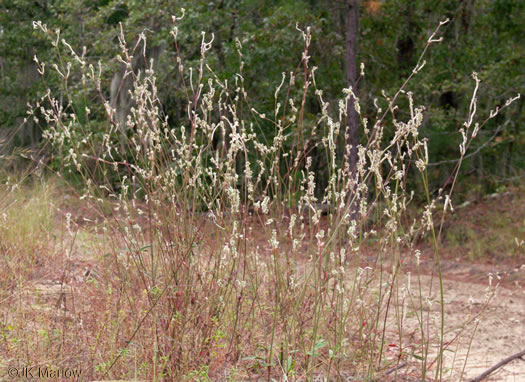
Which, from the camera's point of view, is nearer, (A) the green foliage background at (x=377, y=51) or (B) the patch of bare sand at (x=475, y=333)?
(B) the patch of bare sand at (x=475, y=333)

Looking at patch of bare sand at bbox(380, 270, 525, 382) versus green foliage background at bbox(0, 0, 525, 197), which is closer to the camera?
patch of bare sand at bbox(380, 270, 525, 382)

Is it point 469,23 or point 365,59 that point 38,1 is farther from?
point 469,23

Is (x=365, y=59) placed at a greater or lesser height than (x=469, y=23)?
lesser

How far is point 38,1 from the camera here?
1703 centimetres

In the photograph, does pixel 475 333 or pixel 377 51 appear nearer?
pixel 475 333

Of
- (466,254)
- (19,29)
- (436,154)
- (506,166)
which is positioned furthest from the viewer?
(19,29)

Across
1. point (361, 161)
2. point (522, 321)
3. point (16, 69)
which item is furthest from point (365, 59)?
point (16, 69)

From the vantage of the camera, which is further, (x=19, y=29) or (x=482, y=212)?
(x=19, y=29)

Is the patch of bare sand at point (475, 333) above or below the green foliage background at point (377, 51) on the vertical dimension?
below

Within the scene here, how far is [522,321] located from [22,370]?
15.4 feet

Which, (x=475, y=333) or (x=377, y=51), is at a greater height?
(x=377, y=51)

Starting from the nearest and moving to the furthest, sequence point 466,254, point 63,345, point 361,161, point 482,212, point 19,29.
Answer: point 361,161
point 63,345
point 466,254
point 482,212
point 19,29

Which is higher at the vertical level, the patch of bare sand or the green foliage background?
the green foliage background

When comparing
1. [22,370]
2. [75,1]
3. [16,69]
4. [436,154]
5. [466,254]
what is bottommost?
[466,254]
